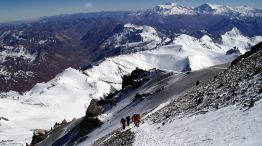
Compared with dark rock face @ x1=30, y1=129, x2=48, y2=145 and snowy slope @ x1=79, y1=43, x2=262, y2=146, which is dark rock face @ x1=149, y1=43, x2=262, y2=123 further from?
dark rock face @ x1=30, y1=129, x2=48, y2=145

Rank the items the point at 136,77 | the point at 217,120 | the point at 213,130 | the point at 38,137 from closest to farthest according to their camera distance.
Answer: the point at 213,130 → the point at 217,120 → the point at 38,137 → the point at 136,77

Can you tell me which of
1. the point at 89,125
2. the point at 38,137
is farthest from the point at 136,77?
the point at 89,125

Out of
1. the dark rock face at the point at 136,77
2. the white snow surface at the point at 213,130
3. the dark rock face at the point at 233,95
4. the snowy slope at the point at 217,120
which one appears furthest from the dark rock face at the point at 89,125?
the white snow surface at the point at 213,130

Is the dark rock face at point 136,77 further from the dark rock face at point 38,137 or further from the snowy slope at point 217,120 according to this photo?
the snowy slope at point 217,120

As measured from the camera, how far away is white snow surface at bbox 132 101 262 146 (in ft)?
77.5

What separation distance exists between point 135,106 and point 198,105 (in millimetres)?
35358

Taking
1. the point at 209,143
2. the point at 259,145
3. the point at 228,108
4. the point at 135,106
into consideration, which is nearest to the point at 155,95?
the point at 135,106

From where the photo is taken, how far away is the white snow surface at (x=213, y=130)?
23.6m

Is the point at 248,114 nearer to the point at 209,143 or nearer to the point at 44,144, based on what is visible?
the point at 209,143

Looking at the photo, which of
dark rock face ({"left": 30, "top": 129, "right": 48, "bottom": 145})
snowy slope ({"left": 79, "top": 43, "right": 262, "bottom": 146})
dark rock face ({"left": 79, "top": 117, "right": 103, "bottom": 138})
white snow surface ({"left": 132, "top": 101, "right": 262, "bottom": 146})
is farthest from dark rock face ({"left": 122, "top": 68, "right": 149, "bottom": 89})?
white snow surface ({"left": 132, "top": 101, "right": 262, "bottom": 146})

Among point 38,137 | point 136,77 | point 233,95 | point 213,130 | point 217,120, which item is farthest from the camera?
point 136,77

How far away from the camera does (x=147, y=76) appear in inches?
4070

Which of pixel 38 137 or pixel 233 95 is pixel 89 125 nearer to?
pixel 38 137

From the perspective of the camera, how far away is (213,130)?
27328 millimetres
